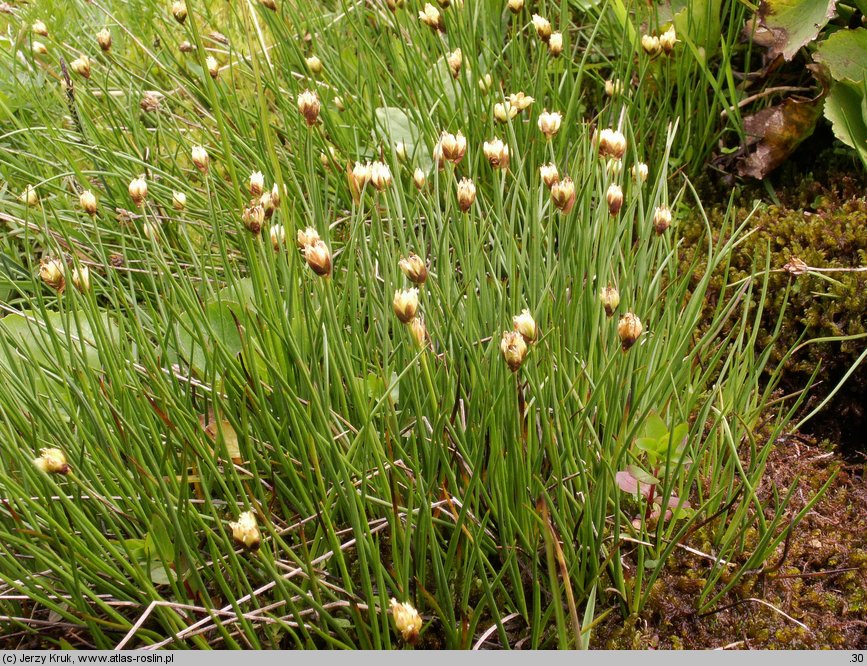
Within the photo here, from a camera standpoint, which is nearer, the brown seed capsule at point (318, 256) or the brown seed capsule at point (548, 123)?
the brown seed capsule at point (318, 256)

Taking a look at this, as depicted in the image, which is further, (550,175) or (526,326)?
(550,175)

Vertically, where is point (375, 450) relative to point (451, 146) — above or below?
below

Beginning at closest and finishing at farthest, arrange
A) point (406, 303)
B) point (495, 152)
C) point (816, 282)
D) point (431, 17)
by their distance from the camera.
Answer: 1. point (406, 303)
2. point (495, 152)
3. point (816, 282)
4. point (431, 17)

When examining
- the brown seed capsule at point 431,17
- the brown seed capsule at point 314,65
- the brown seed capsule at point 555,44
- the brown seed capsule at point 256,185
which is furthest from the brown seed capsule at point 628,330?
the brown seed capsule at point 314,65

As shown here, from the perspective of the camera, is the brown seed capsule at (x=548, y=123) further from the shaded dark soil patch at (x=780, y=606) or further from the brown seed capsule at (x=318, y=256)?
the shaded dark soil patch at (x=780, y=606)

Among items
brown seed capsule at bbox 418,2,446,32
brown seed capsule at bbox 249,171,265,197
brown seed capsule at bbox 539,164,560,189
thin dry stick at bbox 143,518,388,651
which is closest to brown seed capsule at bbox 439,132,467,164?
brown seed capsule at bbox 539,164,560,189

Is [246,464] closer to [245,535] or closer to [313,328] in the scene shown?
[313,328]

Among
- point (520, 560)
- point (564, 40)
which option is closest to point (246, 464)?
point (520, 560)

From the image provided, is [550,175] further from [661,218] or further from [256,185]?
[256,185]

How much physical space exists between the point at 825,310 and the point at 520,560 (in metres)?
0.98

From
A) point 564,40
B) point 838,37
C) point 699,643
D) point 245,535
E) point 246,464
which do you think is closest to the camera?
point 245,535

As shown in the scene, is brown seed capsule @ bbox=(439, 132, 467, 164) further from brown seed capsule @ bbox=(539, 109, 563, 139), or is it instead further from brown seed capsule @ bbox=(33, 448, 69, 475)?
brown seed capsule @ bbox=(33, 448, 69, 475)

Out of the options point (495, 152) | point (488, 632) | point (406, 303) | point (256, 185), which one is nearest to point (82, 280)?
point (256, 185)

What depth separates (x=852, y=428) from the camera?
5.73 ft
